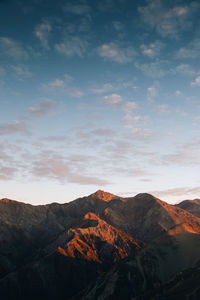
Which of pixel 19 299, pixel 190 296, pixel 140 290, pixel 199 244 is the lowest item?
pixel 19 299

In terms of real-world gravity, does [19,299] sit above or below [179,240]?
below

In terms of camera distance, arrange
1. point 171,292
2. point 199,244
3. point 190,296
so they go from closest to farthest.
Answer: point 190,296, point 171,292, point 199,244

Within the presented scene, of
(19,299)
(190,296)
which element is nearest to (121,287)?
(190,296)

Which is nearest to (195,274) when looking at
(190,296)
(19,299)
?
(190,296)

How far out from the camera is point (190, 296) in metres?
111

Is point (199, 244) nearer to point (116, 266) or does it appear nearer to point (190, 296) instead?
point (116, 266)

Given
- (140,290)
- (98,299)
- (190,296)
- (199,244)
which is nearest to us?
(190,296)

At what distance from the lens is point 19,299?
7559 inches

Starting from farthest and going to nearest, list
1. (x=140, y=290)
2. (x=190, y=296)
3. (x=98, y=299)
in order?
1. (x=140, y=290)
2. (x=98, y=299)
3. (x=190, y=296)

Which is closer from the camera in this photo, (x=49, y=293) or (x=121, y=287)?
(x=121, y=287)

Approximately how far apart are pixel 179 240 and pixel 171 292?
3112 inches

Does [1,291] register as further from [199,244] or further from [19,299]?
[199,244]

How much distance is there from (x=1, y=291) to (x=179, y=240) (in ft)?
450

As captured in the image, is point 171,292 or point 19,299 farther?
point 19,299
